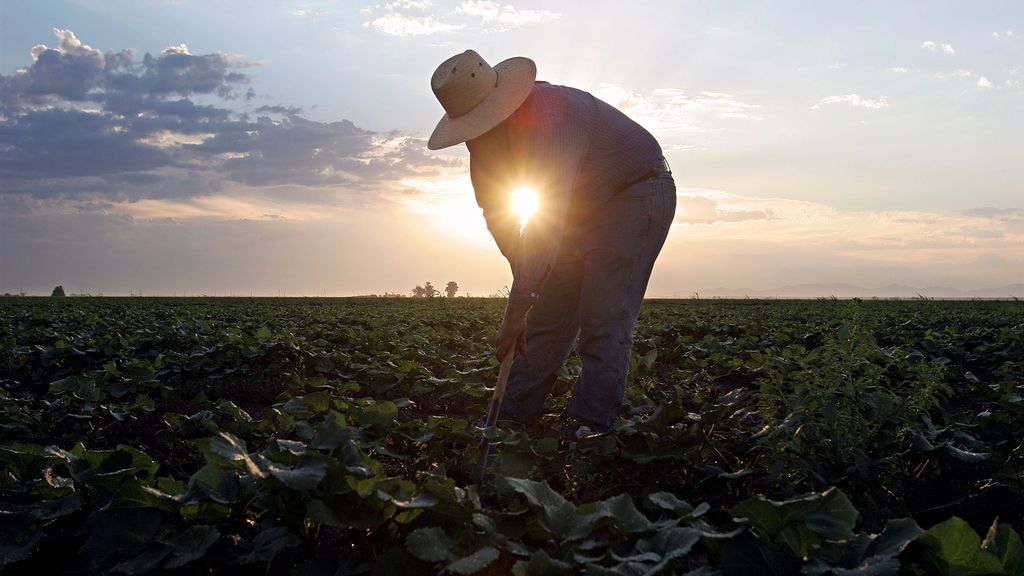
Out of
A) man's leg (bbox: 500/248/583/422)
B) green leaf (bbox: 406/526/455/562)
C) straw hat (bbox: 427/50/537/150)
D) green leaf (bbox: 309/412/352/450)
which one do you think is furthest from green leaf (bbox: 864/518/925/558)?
man's leg (bbox: 500/248/583/422)

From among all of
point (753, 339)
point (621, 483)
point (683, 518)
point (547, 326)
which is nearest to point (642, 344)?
point (753, 339)

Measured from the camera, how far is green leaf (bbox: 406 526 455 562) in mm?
1873

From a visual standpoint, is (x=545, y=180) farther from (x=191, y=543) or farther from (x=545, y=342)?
(x=191, y=543)

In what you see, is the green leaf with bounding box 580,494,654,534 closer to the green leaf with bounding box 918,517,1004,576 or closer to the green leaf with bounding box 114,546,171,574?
the green leaf with bounding box 918,517,1004,576

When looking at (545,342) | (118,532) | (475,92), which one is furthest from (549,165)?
(118,532)

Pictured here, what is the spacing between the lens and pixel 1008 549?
5.39ft

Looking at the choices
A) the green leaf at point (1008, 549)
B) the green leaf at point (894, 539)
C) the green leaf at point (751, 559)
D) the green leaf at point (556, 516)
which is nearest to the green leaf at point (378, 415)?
the green leaf at point (556, 516)

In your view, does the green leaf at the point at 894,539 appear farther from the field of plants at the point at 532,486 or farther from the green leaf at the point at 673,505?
the green leaf at the point at 673,505

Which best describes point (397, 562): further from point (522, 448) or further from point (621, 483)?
point (621, 483)

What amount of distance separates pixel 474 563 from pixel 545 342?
8.46 feet

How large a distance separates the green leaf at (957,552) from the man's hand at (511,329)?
1870 millimetres

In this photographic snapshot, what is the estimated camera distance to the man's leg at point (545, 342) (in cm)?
423

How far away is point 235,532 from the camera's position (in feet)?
7.59

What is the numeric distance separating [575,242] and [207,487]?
244cm
